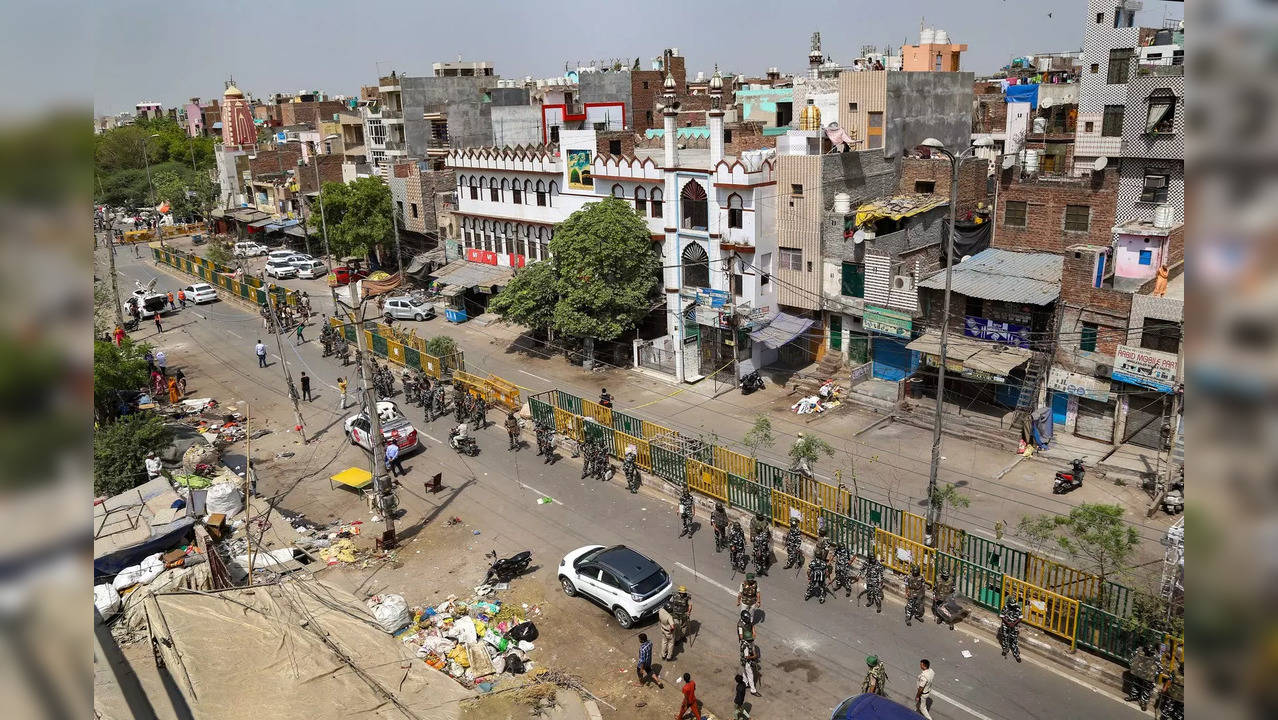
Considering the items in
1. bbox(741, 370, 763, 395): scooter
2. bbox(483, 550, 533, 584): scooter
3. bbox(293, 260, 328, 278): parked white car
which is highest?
bbox(293, 260, 328, 278): parked white car

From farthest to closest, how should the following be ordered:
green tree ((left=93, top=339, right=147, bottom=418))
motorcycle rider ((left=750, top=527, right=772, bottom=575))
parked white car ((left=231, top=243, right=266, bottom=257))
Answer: parked white car ((left=231, top=243, right=266, bottom=257)) → green tree ((left=93, top=339, right=147, bottom=418)) → motorcycle rider ((left=750, top=527, right=772, bottom=575))

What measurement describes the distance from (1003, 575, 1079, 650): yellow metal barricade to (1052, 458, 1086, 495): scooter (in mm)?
7385

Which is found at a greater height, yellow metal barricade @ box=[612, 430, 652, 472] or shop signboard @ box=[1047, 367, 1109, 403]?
shop signboard @ box=[1047, 367, 1109, 403]

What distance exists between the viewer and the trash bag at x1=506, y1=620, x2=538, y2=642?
1712cm

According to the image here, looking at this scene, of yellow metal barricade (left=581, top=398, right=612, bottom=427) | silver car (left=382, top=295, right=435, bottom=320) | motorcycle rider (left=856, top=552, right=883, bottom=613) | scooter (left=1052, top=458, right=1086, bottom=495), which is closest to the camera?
motorcycle rider (left=856, top=552, right=883, bottom=613)

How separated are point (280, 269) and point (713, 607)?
1851 inches

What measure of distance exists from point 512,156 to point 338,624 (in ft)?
102

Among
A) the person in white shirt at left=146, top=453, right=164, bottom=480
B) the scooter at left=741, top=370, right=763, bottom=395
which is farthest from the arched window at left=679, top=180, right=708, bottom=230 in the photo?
the person in white shirt at left=146, top=453, right=164, bottom=480

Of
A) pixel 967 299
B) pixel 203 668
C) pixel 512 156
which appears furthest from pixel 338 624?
pixel 512 156

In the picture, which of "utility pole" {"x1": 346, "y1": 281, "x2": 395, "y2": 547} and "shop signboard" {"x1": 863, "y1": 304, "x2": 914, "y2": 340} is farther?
"shop signboard" {"x1": 863, "y1": 304, "x2": 914, "y2": 340}

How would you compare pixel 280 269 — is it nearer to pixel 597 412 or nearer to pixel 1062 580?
pixel 597 412

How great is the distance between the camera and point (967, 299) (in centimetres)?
2823

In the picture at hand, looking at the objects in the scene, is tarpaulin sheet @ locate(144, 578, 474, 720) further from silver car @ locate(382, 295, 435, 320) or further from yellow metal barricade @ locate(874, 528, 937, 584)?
silver car @ locate(382, 295, 435, 320)

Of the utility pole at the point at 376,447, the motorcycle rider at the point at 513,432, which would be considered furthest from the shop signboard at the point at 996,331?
the utility pole at the point at 376,447
